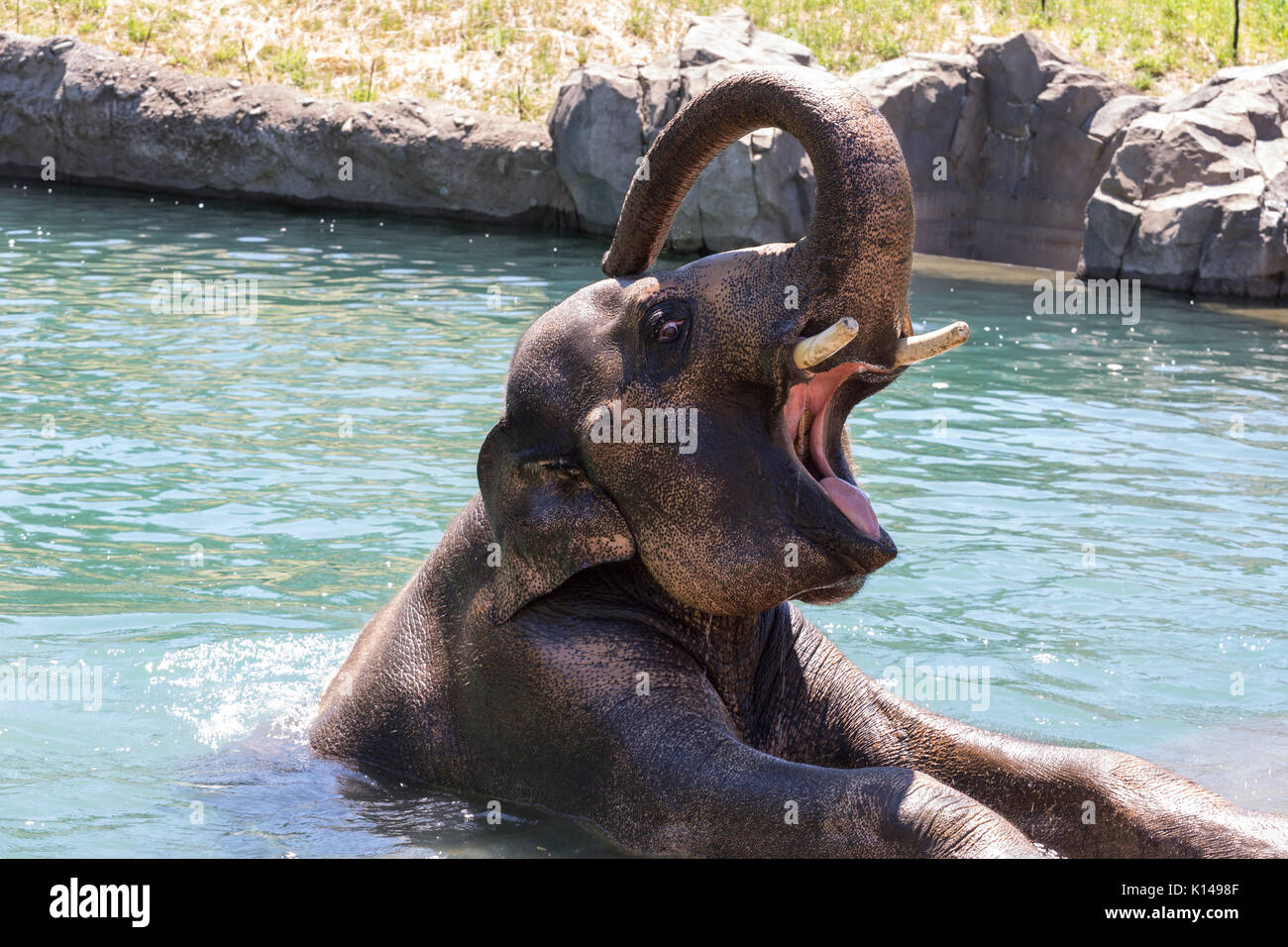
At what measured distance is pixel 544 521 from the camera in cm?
345

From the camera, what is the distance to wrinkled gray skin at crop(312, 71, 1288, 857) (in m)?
3.11

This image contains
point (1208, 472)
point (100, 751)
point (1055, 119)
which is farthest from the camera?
point (1055, 119)

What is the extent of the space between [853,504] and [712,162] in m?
12.9

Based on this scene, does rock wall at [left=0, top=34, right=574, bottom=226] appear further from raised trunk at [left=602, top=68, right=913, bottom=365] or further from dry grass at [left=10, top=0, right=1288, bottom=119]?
raised trunk at [left=602, top=68, right=913, bottom=365]

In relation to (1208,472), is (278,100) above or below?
above

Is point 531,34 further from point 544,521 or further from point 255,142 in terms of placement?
point 544,521

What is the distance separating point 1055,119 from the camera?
17438 millimetres

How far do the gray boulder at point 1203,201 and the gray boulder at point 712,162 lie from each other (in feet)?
9.36

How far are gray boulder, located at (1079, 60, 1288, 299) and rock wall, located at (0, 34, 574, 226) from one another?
18.1 ft

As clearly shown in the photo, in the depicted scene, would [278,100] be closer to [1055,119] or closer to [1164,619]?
Result: [1055,119]

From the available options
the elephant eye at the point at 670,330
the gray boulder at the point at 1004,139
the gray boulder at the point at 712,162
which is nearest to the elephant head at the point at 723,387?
the elephant eye at the point at 670,330

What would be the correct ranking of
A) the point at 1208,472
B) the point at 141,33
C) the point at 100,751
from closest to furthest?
the point at 100,751 → the point at 1208,472 → the point at 141,33
